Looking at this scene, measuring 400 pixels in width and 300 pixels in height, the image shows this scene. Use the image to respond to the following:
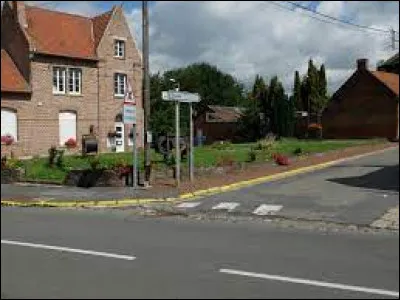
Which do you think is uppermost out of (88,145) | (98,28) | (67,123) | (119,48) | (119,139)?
(98,28)

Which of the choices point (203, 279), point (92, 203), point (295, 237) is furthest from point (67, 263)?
point (92, 203)

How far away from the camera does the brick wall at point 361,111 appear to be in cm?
4678

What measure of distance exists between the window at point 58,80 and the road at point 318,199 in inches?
752

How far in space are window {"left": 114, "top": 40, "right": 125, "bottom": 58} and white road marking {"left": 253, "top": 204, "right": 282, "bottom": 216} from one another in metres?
28.2

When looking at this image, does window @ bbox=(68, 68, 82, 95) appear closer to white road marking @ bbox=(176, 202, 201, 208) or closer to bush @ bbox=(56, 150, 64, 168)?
bush @ bbox=(56, 150, 64, 168)

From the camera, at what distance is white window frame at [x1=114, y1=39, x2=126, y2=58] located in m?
42.3

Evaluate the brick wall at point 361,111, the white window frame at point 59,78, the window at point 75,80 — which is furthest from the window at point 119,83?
the brick wall at point 361,111

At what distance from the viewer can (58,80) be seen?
38.8 metres

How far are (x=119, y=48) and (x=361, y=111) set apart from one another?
1784 cm

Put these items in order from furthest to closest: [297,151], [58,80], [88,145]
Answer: [58,80], [88,145], [297,151]

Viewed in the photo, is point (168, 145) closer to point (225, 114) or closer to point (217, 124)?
point (217, 124)

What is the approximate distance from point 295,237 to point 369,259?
2.61 metres

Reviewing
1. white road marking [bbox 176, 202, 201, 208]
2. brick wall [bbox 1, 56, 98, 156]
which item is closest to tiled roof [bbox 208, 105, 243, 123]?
brick wall [bbox 1, 56, 98, 156]

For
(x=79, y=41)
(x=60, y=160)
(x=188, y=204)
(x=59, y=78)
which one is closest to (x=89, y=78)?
(x=59, y=78)
